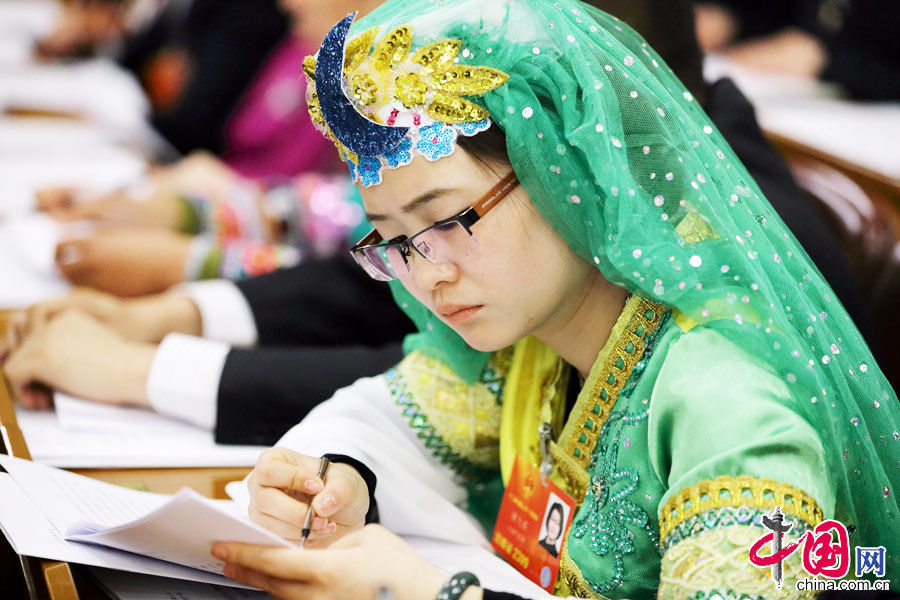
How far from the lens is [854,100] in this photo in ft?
9.84

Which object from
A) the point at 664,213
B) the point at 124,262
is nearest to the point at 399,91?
the point at 664,213

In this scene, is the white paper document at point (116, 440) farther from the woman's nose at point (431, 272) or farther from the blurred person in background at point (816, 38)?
the blurred person in background at point (816, 38)

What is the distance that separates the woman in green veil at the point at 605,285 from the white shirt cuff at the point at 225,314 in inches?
27.8

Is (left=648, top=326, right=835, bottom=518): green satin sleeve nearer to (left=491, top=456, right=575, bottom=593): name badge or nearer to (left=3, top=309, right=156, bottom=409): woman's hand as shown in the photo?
(left=491, top=456, right=575, bottom=593): name badge

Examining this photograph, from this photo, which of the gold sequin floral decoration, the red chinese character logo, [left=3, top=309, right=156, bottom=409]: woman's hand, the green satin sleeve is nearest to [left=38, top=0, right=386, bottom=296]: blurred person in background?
[left=3, top=309, right=156, bottom=409]: woman's hand

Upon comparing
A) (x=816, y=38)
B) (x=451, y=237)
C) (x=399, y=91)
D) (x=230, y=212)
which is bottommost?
(x=230, y=212)

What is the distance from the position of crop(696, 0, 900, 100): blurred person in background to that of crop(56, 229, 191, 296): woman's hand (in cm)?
149

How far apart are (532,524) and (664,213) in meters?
0.38

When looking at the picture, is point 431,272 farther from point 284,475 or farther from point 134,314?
point 134,314

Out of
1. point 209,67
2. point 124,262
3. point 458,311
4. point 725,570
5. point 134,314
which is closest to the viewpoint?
point 725,570

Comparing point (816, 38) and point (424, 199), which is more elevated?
point (816, 38)

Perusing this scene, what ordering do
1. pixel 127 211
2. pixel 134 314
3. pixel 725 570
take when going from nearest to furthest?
pixel 725 570 → pixel 134 314 → pixel 127 211

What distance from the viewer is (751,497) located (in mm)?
844

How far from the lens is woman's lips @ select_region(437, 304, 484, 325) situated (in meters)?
1.05
